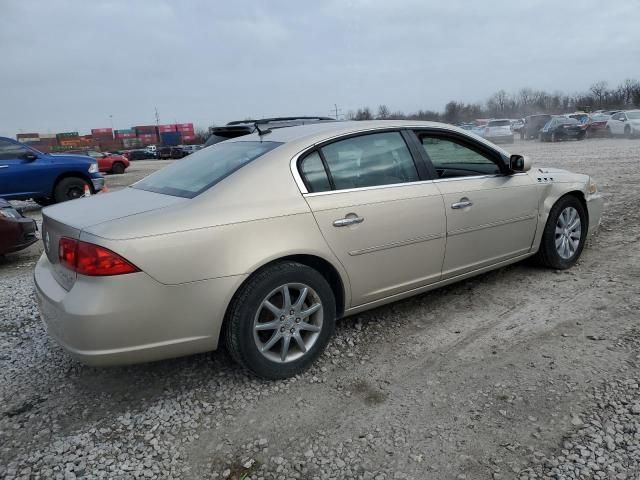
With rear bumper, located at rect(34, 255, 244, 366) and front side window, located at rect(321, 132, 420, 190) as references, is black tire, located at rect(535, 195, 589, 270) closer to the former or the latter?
front side window, located at rect(321, 132, 420, 190)

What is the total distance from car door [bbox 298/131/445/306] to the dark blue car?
→ 8.47 m

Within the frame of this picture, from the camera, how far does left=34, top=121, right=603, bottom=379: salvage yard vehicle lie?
2.51 m

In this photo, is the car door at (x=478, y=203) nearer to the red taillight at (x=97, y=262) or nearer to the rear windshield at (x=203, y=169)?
the rear windshield at (x=203, y=169)

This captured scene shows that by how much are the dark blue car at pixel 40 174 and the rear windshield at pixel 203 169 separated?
24.1ft

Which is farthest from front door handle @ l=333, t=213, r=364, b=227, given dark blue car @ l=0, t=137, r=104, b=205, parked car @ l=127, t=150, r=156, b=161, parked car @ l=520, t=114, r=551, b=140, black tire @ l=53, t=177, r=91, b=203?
parked car @ l=127, t=150, r=156, b=161

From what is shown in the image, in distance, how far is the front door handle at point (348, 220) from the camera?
3.03 meters

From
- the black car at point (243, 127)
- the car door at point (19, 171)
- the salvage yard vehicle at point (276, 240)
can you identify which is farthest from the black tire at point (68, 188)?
the salvage yard vehicle at point (276, 240)

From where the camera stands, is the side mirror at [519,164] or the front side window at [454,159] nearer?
the front side window at [454,159]

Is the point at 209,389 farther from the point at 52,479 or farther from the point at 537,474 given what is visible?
the point at 537,474

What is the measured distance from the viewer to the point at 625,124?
2417cm

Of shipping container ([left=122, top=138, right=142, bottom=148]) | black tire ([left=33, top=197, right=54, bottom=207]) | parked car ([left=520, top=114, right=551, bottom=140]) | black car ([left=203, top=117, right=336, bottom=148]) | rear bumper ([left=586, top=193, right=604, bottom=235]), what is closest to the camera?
rear bumper ([left=586, top=193, right=604, bottom=235])

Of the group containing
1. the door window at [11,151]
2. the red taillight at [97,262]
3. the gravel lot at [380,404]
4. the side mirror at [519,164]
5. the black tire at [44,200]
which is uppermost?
the door window at [11,151]

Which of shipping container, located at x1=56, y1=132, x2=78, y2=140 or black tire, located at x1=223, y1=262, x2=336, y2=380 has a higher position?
shipping container, located at x1=56, y1=132, x2=78, y2=140

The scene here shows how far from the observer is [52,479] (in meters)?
2.26
